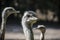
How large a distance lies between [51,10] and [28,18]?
24.2 ft

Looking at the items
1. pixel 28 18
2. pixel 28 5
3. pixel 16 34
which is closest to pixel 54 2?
pixel 28 5

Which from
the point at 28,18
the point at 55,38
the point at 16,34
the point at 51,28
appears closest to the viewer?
the point at 28,18

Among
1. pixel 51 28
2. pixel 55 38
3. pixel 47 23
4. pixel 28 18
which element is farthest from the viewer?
pixel 47 23

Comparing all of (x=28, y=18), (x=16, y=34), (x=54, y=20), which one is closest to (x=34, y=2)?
(x=54, y=20)

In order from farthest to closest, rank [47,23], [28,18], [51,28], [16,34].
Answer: [47,23], [51,28], [16,34], [28,18]

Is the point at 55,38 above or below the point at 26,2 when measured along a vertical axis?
below

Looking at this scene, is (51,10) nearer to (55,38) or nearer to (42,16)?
(42,16)

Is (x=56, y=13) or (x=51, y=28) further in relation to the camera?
(x=56, y=13)

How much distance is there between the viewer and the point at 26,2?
1097cm

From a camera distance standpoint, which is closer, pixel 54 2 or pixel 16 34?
pixel 16 34

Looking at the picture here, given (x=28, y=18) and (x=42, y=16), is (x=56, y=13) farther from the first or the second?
(x=28, y=18)

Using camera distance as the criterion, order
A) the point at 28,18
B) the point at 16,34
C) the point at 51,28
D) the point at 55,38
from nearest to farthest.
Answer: the point at 28,18 < the point at 55,38 < the point at 16,34 < the point at 51,28

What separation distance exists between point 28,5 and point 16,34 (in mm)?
2850

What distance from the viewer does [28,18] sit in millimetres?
3688
